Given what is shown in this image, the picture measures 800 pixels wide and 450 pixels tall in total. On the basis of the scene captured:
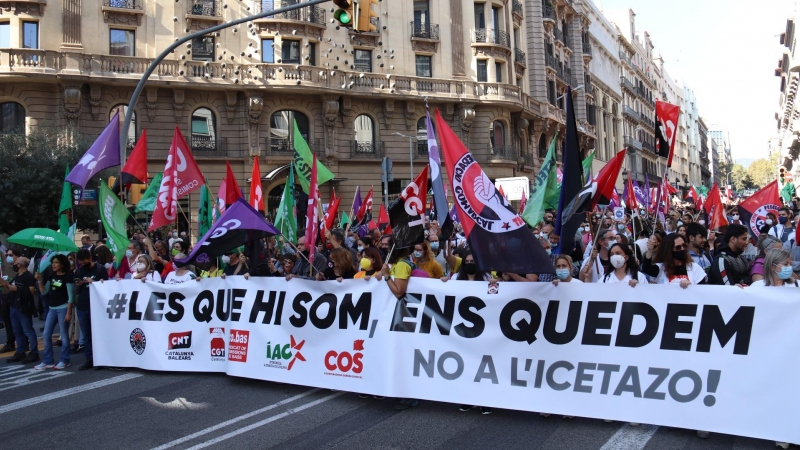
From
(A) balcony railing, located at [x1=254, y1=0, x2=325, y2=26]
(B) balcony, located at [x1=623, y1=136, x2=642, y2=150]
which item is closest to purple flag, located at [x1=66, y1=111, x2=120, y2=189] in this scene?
(A) balcony railing, located at [x1=254, y1=0, x2=325, y2=26]

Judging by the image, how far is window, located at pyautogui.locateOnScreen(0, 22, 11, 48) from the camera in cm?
2744

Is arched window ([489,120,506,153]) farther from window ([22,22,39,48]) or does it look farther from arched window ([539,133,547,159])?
window ([22,22,39,48])

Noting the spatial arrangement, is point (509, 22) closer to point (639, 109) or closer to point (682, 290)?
point (682, 290)

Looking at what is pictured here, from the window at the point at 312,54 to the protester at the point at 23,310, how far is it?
75.8 feet

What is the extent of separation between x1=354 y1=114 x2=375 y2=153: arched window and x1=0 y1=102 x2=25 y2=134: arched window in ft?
45.3

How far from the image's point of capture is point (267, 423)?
631 cm

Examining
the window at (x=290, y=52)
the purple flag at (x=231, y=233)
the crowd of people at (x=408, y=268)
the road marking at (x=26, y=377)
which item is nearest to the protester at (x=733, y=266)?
the crowd of people at (x=408, y=268)

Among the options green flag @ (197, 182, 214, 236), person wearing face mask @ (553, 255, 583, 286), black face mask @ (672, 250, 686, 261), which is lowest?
person wearing face mask @ (553, 255, 583, 286)

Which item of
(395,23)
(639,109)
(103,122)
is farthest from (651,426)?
(639,109)

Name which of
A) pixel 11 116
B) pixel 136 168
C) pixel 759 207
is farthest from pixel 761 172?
pixel 136 168

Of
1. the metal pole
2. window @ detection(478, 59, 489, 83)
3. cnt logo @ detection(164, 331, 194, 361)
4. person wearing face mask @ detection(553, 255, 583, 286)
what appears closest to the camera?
person wearing face mask @ detection(553, 255, 583, 286)

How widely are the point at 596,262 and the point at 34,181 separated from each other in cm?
2026

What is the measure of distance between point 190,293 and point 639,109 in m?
78.1

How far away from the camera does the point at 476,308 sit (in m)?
6.50
